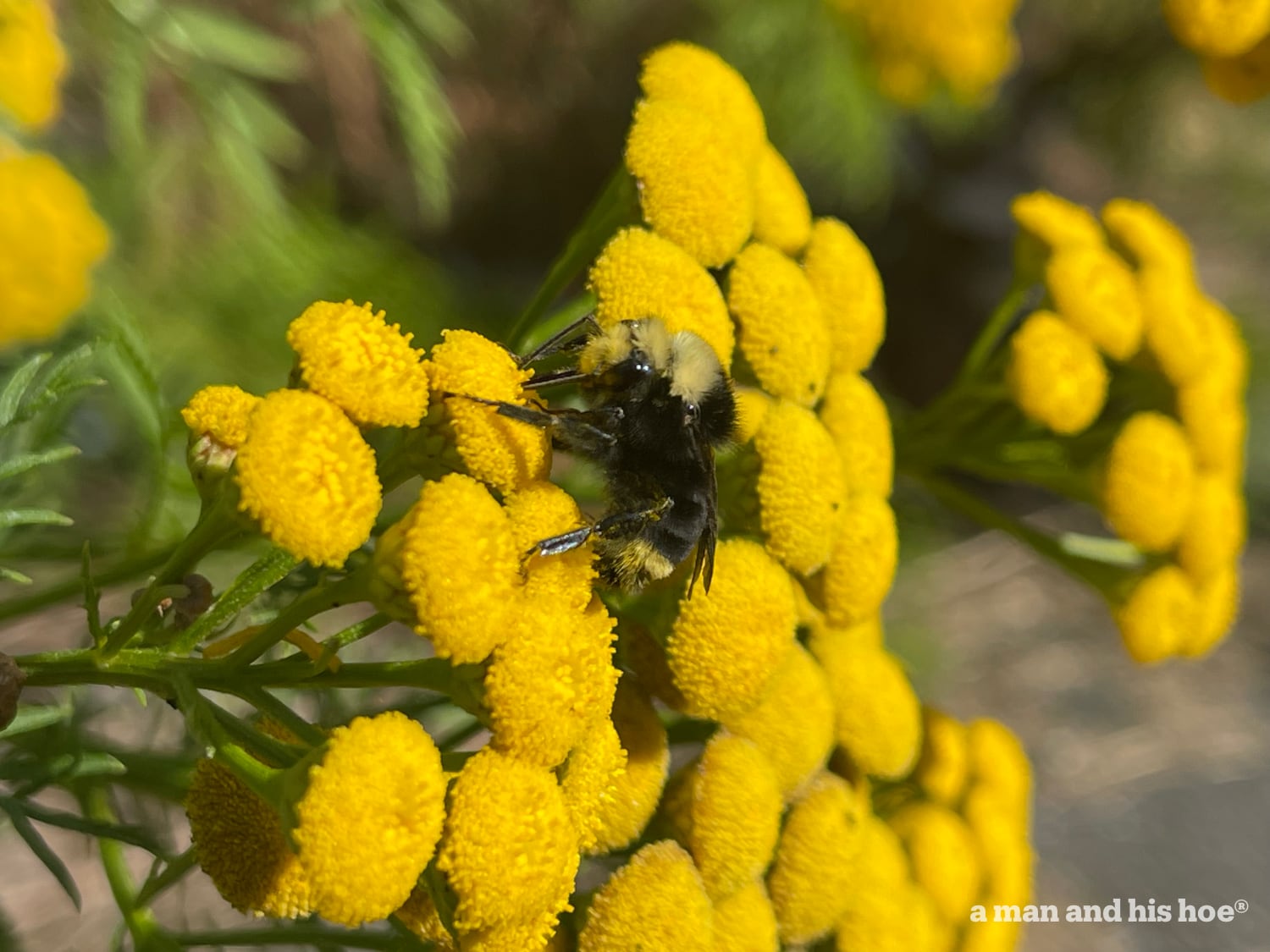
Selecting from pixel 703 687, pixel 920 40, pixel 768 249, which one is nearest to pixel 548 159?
pixel 920 40

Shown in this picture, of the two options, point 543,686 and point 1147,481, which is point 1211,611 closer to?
point 1147,481

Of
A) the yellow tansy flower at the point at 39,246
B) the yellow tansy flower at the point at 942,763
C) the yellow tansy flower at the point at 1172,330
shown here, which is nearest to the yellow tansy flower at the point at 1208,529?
the yellow tansy flower at the point at 1172,330

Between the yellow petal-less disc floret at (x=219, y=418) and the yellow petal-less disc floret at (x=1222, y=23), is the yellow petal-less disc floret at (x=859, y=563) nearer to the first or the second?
the yellow petal-less disc floret at (x=219, y=418)

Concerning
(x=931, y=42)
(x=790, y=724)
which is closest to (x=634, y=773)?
(x=790, y=724)

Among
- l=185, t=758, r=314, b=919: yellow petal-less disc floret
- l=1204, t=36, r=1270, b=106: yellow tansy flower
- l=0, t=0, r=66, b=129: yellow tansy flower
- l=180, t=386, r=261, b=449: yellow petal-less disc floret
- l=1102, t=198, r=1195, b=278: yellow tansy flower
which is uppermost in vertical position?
l=0, t=0, r=66, b=129: yellow tansy flower

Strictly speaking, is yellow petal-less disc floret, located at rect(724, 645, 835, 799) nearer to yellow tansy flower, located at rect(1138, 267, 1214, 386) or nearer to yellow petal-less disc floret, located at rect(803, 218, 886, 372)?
yellow petal-less disc floret, located at rect(803, 218, 886, 372)

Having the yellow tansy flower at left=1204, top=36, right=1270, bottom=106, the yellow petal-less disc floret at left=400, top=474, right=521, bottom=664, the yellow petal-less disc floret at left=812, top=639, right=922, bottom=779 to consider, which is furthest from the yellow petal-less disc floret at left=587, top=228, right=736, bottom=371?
the yellow tansy flower at left=1204, top=36, right=1270, bottom=106
